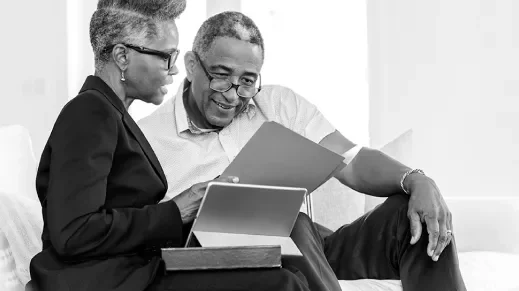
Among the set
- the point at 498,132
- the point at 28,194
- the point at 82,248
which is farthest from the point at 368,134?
the point at 82,248

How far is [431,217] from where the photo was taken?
1493 millimetres

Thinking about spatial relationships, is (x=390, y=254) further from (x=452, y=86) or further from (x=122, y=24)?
(x=452, y=86)

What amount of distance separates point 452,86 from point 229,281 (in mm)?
2390

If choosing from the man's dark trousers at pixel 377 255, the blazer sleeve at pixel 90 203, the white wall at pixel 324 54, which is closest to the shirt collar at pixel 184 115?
the man's dark trousers at pixel 377 255

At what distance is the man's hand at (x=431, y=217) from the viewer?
1472 mm

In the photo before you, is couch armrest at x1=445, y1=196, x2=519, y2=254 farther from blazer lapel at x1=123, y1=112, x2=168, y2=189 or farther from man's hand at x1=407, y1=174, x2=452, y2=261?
blazer lapel at x1=123, y1=112, x2=168, y2=189

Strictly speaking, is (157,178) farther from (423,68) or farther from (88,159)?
(423,68)

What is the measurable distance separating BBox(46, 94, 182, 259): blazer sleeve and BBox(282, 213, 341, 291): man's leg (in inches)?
9.3

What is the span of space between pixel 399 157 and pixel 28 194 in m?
1.17

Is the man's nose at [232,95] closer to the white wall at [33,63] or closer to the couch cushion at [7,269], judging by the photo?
the couch cushion at [7,269]

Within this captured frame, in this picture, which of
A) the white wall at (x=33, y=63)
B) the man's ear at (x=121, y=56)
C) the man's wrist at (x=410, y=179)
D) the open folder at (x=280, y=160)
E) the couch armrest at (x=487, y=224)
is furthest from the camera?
the white wall at (x=33, y=63)

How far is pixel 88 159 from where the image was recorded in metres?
1.15

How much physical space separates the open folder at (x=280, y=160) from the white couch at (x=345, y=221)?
335 millimetres

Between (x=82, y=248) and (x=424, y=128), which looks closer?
(x=82, y=248)
